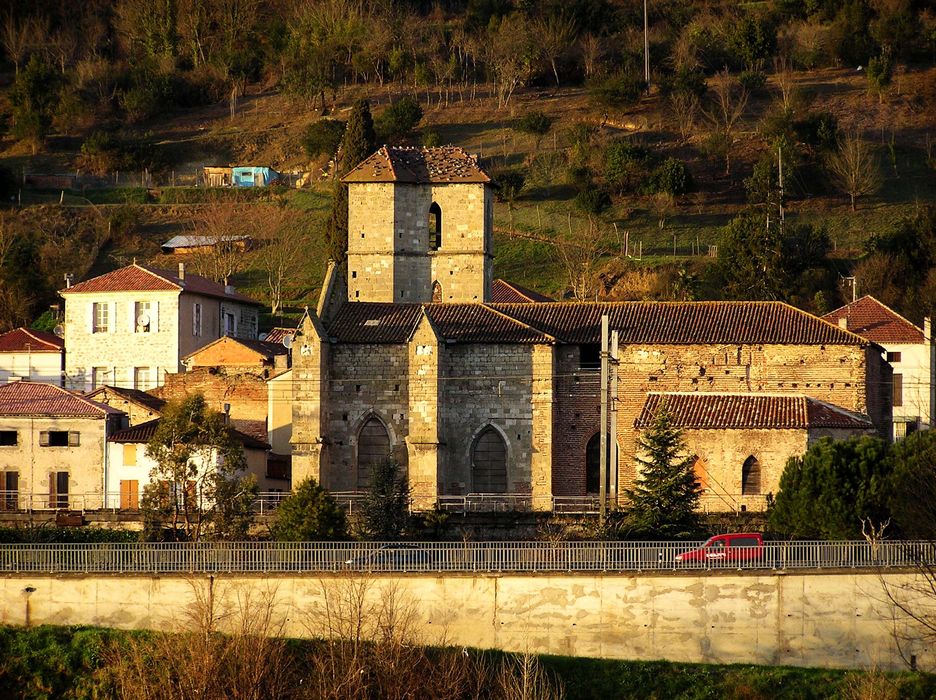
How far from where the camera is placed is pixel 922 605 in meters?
42.2

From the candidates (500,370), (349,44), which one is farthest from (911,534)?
(349,44)

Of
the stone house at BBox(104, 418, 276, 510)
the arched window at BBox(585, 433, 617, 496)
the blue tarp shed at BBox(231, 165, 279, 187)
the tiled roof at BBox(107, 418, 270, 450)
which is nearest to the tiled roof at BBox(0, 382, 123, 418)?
the tiled roof at BBox(107, 418, 270, 450)

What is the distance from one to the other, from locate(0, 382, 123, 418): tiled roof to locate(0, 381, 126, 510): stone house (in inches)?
1.2

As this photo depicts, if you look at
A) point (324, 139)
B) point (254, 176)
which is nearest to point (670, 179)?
point (324, 139)

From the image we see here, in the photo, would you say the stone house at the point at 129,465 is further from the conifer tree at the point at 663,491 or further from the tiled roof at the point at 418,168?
the tiled roof at the point at 418,168

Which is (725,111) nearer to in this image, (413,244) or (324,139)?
(324,139)

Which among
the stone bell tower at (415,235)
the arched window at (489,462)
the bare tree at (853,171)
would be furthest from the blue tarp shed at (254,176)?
the arched window at (489,462)

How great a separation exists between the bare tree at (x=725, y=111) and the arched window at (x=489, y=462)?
47591mm

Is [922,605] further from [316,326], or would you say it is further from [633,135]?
[633,135]

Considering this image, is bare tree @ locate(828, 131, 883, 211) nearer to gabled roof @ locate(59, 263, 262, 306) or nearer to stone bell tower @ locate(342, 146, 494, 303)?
stone bell tower @ locate(342, 146, 494, 303)

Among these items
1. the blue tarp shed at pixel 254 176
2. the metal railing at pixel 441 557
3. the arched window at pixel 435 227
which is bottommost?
the metal railing at pixel 441 557

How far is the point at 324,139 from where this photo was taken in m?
107

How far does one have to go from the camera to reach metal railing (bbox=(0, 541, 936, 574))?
43.1m

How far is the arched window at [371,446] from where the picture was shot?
5766 cm
